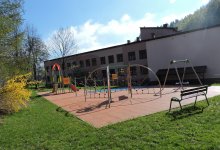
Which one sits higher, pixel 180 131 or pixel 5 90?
pixel 5 90

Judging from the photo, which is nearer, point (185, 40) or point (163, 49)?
point (185, 40)

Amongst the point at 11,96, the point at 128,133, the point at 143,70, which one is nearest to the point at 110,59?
the point at 143,70

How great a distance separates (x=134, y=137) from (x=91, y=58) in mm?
37841

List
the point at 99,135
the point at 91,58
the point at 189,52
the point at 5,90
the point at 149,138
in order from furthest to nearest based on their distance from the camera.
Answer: the point at 91,58 < the point at 189,52 < the point at 5,90 < the point at 99,135 < the point at 149,138

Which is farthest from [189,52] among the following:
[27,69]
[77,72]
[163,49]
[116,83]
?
[77,72]

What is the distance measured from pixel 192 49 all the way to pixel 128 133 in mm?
20954

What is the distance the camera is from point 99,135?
23.4 ft

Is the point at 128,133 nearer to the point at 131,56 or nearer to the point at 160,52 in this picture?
the point at 160,52

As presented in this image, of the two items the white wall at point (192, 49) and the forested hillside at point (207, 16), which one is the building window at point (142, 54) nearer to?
the white wall at point (192, 49)

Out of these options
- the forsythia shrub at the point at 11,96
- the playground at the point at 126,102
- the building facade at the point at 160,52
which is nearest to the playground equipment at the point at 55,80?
the playground at the point at 126,102

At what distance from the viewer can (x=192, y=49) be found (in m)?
25.9

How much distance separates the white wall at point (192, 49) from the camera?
2416cm

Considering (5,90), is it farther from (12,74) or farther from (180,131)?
(180,131)

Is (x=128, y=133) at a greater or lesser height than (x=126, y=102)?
lesser
